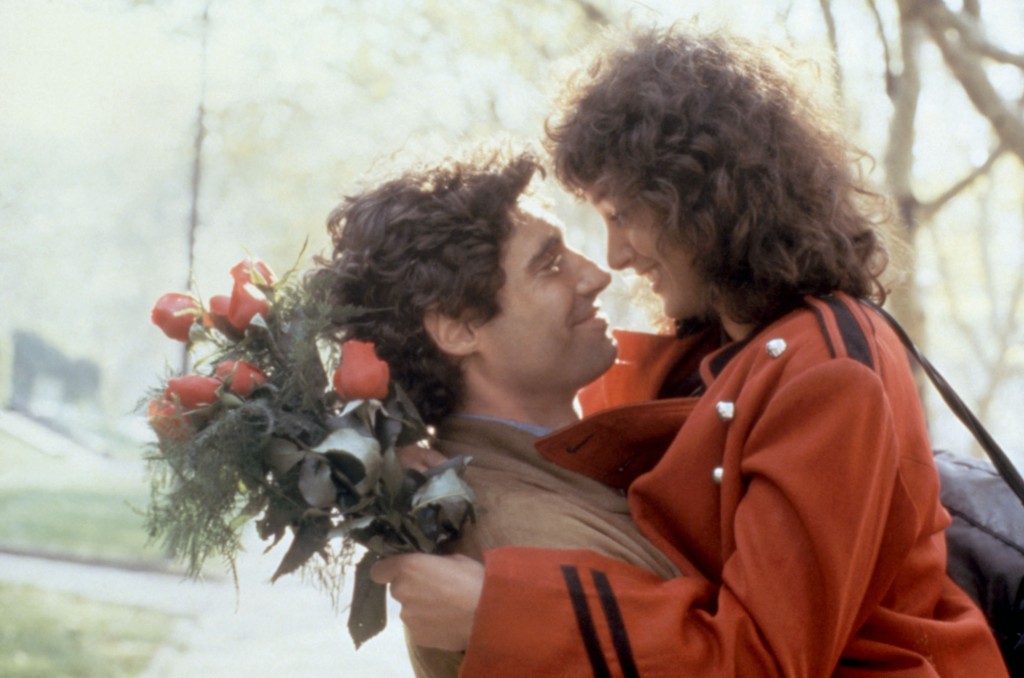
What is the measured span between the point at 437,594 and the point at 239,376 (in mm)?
445

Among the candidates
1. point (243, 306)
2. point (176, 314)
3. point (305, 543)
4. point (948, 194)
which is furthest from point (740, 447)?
point (948, 194)

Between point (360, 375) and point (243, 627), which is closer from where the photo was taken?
point (360, 375)

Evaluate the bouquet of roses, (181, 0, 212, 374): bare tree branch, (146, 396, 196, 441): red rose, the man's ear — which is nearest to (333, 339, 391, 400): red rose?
the bouquet of roses

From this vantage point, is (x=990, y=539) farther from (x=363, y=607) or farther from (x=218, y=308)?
(x=218, y=308)

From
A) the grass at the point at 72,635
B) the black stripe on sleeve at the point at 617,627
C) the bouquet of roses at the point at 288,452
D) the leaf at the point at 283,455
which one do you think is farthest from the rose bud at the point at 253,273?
the grass at the point at 72,635

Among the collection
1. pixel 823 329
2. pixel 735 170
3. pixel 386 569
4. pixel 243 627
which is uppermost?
pixel 735 170

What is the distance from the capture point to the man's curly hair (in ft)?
7.04

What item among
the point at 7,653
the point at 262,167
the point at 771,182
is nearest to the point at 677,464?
the point at 771,182

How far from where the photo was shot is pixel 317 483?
168 centimetres

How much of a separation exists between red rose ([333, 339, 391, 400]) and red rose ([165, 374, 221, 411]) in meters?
0.19

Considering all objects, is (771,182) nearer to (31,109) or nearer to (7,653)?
(31,109)

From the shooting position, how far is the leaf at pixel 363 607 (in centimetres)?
182

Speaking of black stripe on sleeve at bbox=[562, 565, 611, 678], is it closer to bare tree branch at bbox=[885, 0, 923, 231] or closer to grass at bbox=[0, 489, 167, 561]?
grass at bbox=[0, 489, 167, 561]

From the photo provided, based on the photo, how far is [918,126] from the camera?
407 centimetres
